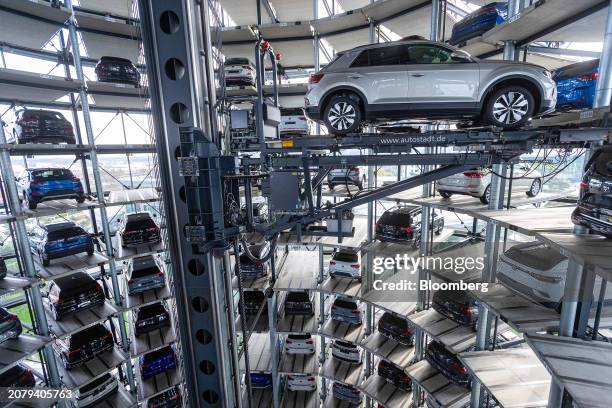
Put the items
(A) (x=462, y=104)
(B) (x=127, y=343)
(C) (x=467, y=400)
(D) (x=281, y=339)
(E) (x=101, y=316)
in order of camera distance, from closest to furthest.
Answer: (A) (x=462, y=104)
(C) (x=467, y=400)
(E) (x=101, y=316)
(B) (x=127, y=343)
(D) (x=281, y=339)

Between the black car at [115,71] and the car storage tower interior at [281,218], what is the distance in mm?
68

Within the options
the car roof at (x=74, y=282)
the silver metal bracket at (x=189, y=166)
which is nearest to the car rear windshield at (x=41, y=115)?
the car roof at (x=74, y=282)

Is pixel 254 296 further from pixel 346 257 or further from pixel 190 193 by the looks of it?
pixel 190 193

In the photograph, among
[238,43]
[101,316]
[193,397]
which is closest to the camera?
[193,397]

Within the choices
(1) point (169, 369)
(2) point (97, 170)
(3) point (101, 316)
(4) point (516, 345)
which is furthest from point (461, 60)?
(1) point (169, 369)

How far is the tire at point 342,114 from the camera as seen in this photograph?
3941 mm

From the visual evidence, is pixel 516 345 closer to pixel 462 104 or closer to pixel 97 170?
pixel 462 104

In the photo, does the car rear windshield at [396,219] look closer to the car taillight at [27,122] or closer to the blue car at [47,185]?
the blue car at [47,185]

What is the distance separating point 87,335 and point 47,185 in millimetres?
3354

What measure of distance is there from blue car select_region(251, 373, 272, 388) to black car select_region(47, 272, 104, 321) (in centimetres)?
426

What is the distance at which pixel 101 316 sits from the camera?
5.87m

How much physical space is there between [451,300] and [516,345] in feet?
4.40

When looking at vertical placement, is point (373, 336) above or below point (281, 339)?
above

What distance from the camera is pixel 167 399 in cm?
666
